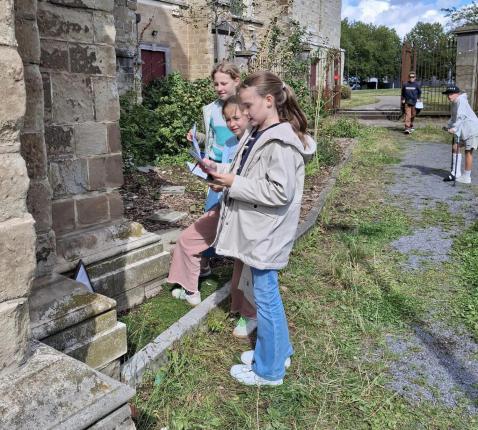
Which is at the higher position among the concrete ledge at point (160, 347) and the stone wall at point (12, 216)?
the stone wall at point (12, 216)

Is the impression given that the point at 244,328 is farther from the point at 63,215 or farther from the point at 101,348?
the point at 63,215

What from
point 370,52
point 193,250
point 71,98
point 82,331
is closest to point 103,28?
point 71,98

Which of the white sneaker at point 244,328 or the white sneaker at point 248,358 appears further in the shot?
the white sneaker at point 244,328

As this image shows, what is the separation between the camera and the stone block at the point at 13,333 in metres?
1.71

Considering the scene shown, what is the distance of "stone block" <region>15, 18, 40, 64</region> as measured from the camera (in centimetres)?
246

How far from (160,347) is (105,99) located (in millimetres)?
1884

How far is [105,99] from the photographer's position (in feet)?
12.4

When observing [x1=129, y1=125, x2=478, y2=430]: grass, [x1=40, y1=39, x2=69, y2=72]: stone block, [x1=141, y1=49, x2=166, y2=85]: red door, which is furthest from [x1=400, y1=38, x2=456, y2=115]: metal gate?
[x1=40, y1=39, x2=69, y2=72]: stone block

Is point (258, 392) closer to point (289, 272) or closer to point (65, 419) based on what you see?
point (65, 419)

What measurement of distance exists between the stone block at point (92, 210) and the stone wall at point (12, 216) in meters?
2.01

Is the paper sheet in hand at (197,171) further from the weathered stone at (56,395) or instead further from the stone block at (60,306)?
the weathered stone at (56,395)

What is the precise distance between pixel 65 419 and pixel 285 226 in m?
1.51

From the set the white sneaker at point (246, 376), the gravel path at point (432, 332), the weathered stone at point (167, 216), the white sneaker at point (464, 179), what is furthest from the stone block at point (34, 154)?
the white sneaker at point (464, 179)

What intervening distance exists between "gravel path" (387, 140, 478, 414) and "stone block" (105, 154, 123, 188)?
2.40 metres
